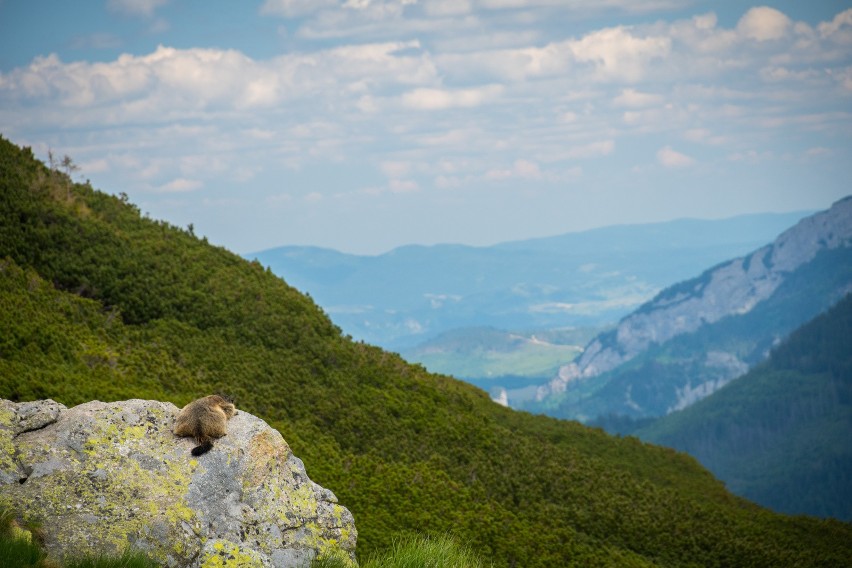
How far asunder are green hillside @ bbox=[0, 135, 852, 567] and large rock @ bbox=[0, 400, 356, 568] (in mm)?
5822

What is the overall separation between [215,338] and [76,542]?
16.8 metres

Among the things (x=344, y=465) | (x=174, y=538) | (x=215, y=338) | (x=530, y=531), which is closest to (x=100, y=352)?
(x=215, y=338)

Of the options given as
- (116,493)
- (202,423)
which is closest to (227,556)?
(116,493)

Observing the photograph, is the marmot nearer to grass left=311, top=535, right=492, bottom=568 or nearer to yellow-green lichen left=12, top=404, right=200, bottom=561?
yellow-green lichen left=12, top=404, right=200, bottom=561

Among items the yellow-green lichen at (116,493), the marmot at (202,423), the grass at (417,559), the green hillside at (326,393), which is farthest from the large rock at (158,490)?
the green hillside at (326,393)

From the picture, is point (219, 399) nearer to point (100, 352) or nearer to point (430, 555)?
point (430, 555)

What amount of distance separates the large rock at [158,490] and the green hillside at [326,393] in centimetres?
582

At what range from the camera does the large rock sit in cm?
1247

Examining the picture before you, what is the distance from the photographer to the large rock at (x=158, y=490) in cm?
1247

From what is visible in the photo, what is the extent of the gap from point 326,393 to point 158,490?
51.7 ft

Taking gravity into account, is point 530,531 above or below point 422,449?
below

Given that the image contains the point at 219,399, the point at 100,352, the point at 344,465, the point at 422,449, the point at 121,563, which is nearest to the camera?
the point at 121,563

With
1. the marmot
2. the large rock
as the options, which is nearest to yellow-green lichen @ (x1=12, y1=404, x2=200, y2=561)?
the large rock

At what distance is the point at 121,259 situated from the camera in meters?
28.9
